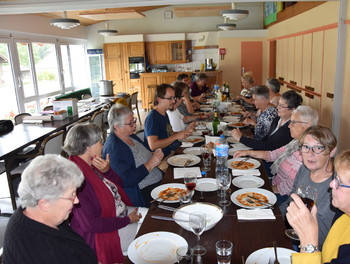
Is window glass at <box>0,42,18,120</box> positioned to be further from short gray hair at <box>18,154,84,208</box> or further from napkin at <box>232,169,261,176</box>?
short gray hair at <box>18,154,84,208</box>

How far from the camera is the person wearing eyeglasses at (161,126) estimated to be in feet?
10.3

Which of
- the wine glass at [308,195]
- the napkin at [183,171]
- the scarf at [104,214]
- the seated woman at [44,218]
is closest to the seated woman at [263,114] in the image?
the napkin at [183,171]

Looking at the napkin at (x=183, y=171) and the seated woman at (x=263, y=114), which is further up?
the seated woman at (x=263, y=114)

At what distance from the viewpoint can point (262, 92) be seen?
3.95 m

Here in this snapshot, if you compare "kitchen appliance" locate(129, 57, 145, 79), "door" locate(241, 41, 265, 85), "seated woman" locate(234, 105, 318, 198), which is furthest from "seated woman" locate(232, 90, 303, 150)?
"kitchen appliance" locate(129, 57, 145, 79)

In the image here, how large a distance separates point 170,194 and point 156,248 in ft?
1.88

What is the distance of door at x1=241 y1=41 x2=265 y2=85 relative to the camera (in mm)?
9992

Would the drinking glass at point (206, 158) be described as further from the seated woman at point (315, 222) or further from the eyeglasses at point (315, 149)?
the seated woman at point (315, 222)

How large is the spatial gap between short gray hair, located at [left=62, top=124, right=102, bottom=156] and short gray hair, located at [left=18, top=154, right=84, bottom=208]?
1.85ft

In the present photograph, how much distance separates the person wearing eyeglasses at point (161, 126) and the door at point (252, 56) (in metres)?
7.31

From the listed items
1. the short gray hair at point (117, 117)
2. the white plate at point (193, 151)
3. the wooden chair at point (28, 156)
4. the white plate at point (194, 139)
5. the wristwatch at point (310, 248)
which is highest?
the short gray hair at point (117, 117)

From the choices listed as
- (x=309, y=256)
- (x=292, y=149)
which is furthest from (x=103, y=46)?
(x=309, y=256)

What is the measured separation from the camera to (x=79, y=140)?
2004mm

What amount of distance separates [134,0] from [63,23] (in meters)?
1.61
